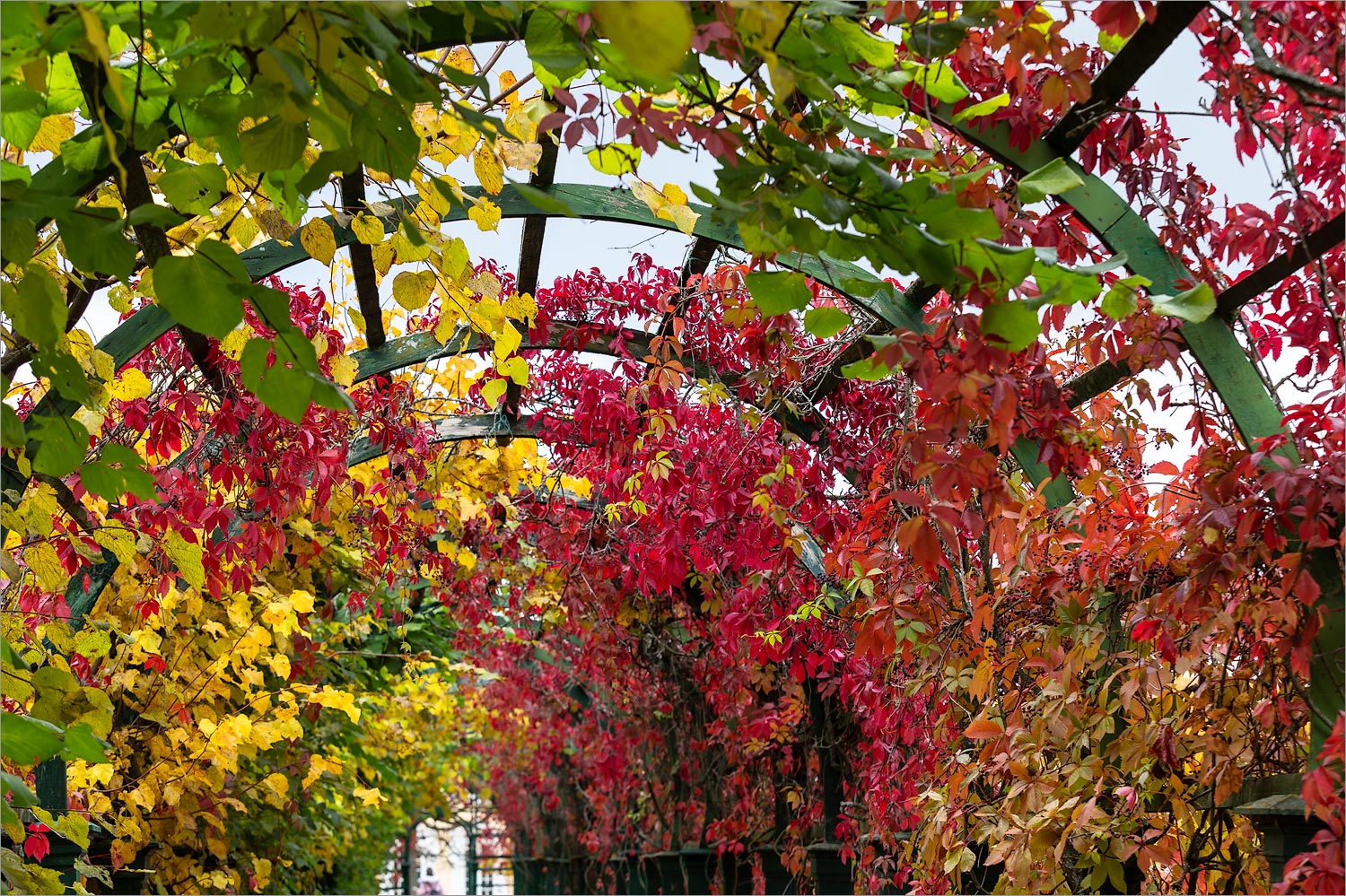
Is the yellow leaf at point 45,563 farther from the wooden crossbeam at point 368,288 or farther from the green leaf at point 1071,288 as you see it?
the green leaf at point 1071,288

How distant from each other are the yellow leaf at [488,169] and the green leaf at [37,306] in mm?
1047

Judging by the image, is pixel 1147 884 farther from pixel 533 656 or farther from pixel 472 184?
pixel 533 656

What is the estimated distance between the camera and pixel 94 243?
1.51 meters

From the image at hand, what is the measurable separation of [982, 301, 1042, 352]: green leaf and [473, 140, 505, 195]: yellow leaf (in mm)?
1271

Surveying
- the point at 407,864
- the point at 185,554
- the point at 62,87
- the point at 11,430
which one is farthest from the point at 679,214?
the point at 407,864

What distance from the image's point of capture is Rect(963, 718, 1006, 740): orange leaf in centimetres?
265

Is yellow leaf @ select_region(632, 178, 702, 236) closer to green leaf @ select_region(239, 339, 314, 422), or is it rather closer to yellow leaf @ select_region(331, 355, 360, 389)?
green leaf @ select_region(239, 339, 314, 422)

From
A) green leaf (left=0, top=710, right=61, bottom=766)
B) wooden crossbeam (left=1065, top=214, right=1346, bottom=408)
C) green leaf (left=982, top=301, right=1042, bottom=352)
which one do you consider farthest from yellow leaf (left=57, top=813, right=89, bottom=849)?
wooden crossbeam (left=1065, top=214, right=1346, bottom=408)

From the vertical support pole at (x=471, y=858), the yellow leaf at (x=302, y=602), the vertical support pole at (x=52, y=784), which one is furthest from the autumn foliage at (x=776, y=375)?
the vertical support pole at (x=471, y=858)

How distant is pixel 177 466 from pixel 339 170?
2.83 m

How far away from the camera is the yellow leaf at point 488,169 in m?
2.47

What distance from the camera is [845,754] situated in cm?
581

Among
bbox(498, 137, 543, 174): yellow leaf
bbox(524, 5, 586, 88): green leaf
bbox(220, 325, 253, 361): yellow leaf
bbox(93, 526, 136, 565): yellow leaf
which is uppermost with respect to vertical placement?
bbox(498, 137, 543, 174): yellow leaf

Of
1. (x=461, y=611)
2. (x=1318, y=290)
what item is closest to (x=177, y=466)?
(x=1318, y=290)
